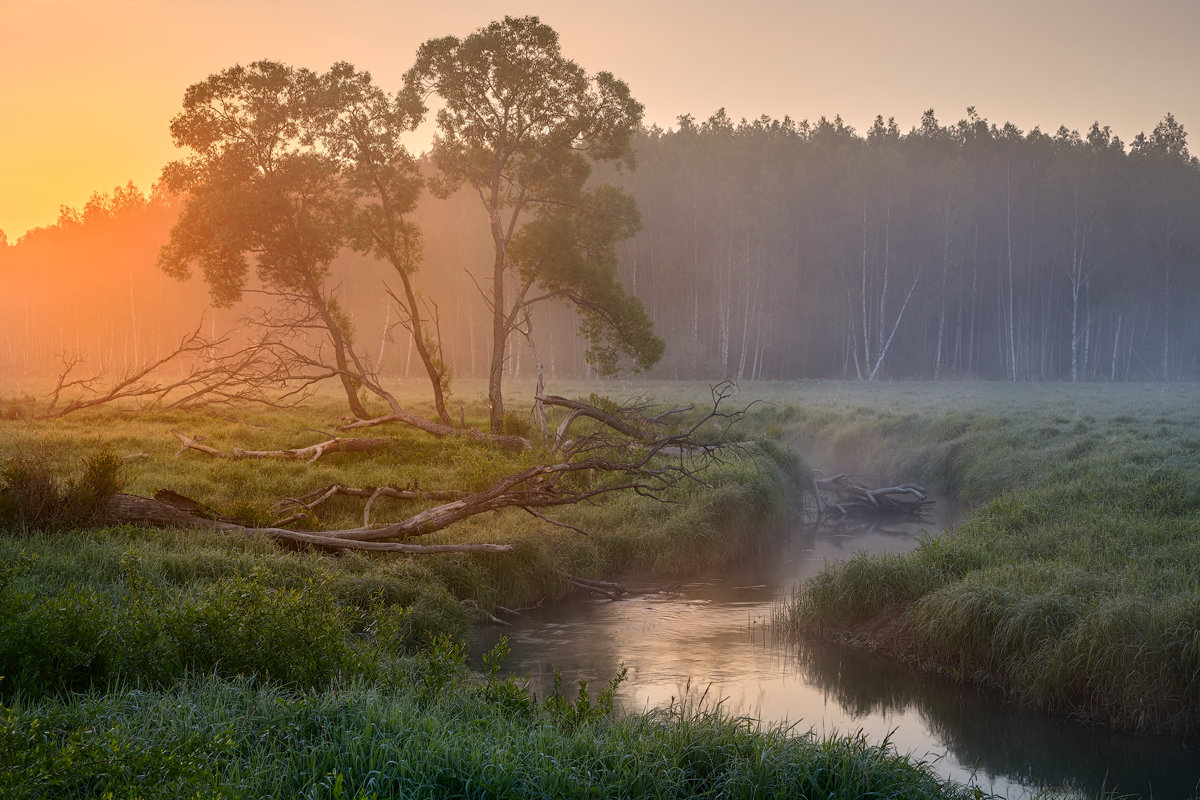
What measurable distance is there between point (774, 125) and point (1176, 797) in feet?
244

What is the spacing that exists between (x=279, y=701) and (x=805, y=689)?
718 cm

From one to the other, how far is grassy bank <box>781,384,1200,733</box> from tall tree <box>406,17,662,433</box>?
1131 cm

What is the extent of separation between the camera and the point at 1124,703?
1010cm

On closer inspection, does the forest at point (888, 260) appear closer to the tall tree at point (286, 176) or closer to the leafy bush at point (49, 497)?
the tall tree at point (286, 176)

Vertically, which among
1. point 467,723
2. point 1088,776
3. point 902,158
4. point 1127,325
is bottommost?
point 1088,776

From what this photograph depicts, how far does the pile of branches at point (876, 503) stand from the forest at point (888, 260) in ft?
119

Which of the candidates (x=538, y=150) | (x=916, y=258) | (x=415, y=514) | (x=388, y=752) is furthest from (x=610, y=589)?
(x=916, y=258)

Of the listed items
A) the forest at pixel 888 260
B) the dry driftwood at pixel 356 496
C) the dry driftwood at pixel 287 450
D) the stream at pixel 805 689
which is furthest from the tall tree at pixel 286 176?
the forest at pixel 888 260

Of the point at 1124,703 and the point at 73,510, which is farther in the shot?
the point at 73,510

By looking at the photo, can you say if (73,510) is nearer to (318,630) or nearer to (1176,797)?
(318,630)

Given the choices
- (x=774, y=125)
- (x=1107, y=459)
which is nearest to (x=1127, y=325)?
(x=774, y=125)

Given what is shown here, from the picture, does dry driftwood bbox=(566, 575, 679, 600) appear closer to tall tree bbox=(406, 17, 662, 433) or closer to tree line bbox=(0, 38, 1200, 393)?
tall tree bbox=(406, 17, 662, 433)

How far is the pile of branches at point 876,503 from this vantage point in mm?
23766

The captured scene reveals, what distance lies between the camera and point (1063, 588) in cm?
1188
